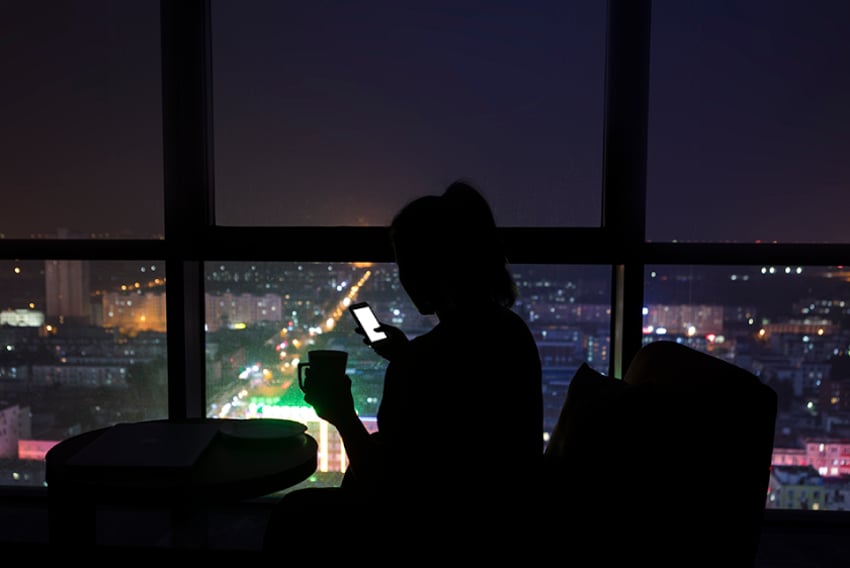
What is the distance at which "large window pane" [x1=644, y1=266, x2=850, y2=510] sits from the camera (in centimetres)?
227

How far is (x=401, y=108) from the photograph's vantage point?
2.38m

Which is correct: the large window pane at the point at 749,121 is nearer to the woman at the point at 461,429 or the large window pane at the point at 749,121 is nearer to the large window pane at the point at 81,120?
the woman at the point at 461,429

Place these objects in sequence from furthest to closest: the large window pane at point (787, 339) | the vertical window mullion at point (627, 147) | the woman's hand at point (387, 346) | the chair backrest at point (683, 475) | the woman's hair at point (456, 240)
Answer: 1. the large window pane at point (787, 339)
2. the vertical window mullion at point (627, 147)
3. the woman's hand at point (387, 346)
4. the woman's hair at point (456, 240)
5. the chair backrest at point (683, 475)

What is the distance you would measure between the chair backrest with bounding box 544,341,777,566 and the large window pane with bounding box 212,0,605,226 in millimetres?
1303

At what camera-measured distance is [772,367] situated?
2.32 metres

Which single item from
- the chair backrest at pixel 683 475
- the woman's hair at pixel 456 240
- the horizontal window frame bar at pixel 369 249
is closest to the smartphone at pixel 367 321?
the woman's hair at pixel 456 240

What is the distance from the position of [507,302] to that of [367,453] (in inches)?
17.7

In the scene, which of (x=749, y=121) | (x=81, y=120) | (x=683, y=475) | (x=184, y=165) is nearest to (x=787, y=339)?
(x=749, y=121)

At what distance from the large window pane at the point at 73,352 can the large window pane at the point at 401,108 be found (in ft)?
1.69

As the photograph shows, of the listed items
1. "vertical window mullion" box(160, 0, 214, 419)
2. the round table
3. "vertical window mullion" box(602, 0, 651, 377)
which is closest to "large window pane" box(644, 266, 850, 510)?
"vertical window mullion" box(602, 0, 651, 377)

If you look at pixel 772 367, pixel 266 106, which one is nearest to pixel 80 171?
pixel 266 106

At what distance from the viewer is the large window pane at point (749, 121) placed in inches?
88.7

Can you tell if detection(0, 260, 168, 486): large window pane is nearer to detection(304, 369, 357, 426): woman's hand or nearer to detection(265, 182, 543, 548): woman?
detection(304, 369, 357, 426): woman's hand

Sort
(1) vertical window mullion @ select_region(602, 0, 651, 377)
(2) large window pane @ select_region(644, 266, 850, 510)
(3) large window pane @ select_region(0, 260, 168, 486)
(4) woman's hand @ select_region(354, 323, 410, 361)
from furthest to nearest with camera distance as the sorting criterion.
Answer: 1. (3) large window pane @ select_region(0, 260, 168, 486)
2. (2) large window pane @ select_region(644, 266, 850, 510)
3. (1) vertical window mullion @ select_region(602, 0, 651, 377)
4. (4) woman's hand @ select_region(354, 323, 410, 361)
